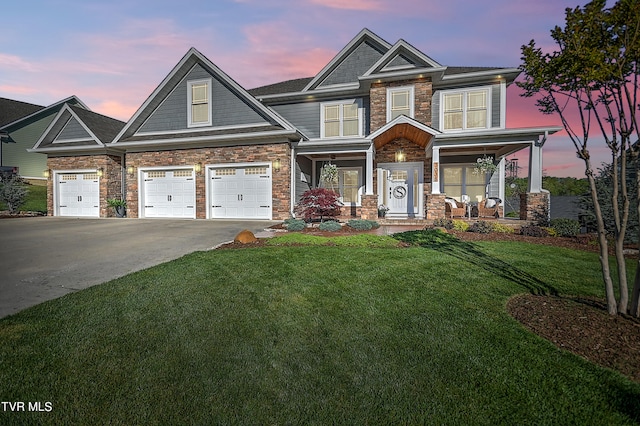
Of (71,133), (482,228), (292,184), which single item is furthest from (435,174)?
(71,133)

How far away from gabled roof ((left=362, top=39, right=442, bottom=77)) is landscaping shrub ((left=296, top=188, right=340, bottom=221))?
20.4ft

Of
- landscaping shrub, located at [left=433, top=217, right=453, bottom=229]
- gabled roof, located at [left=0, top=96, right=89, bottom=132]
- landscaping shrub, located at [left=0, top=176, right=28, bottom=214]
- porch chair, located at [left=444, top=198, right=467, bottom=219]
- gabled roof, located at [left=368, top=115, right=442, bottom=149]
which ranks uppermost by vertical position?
gabled roof, located at [left=0, top=96, right=89, bottom=132]

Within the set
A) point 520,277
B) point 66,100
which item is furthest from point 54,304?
point 66,100

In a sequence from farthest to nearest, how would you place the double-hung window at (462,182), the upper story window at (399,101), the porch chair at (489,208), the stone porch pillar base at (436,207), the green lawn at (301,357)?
the double-hung window at (462,182)
the upper story window at (399,101)
the porch chair at (489,208)
the stone porch pillar base at (436,207)
the green lawn at (301,357)

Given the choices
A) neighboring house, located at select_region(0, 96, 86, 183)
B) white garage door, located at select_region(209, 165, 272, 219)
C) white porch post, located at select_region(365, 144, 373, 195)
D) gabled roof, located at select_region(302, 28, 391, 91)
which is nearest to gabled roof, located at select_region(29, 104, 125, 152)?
white garage door, located at select_region(209, 165, 272, 219)

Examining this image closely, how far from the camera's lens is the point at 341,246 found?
7.17 metres

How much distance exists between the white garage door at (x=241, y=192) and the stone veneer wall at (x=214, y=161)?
1.19ft

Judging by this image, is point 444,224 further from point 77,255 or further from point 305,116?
point 77,255

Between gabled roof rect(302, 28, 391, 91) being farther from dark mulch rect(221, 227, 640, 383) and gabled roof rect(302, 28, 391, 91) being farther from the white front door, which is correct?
dark mulch rect(221, 227, 640, 383)

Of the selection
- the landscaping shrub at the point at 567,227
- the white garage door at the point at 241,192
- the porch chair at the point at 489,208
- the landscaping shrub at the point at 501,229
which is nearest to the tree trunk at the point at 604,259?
the landscaping shrub at the point at 501,229

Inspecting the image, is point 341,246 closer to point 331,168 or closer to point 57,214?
point 331,168

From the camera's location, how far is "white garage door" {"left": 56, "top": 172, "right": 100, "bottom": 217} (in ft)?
52.4

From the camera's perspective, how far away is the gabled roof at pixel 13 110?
25587 mm

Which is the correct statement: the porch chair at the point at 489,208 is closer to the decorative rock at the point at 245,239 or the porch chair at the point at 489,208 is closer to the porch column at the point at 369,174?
the porch column at the point at 369,174
